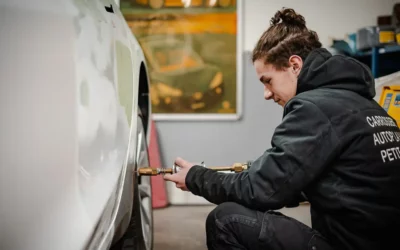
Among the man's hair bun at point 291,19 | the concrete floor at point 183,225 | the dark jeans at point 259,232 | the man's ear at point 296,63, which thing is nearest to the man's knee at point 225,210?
the dark jeans at point 259,232

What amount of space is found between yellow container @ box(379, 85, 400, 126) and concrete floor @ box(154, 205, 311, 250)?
0.79 metres

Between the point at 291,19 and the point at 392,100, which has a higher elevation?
the point at 291,19

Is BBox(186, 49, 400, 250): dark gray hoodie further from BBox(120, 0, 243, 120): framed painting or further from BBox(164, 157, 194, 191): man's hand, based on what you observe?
BBox(120, 0, 243, 120): framed painting

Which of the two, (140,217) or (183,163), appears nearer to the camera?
(183,163)

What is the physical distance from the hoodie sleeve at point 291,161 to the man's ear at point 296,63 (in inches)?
6.3

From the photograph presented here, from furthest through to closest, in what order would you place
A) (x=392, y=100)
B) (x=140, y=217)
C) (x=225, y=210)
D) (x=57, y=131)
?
(x=392, y=100), (x=140, y=217), (x=225, y=210), (x=57, y=131)

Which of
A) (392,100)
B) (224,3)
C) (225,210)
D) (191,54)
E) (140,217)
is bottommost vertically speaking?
(140,217)

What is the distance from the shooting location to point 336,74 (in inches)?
42.4

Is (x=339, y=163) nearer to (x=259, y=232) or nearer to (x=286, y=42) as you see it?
(x=259, y=232)

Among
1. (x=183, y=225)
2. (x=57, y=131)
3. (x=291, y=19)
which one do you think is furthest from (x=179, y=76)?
(x=57, y=131)

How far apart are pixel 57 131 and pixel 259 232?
58cm

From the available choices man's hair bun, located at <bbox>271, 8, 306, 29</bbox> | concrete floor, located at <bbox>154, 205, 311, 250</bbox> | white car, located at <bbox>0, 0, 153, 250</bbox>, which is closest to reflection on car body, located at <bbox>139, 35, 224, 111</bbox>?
concrete floor, located at <bbox>154, 205, 311, 250</bbox>

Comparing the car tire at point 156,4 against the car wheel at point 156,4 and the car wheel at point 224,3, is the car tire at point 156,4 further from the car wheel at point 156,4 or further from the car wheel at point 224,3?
the car wheel at point 224,3

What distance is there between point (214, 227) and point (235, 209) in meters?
0.09
